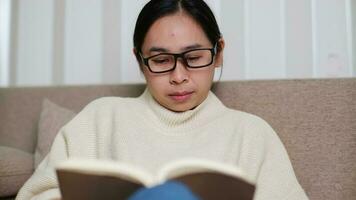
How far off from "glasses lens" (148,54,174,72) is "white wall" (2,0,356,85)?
0.43m

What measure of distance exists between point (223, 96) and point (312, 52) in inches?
14.5

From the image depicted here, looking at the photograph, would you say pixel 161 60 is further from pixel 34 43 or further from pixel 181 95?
pixel 34 43

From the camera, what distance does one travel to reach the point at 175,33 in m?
0.86

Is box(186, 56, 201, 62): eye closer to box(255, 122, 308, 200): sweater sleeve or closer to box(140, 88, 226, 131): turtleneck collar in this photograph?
box(140, 88, 226, 131): turtleneck collar

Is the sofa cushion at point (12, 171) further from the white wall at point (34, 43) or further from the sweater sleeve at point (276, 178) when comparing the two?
the sweater sleeve at point (276, 178)

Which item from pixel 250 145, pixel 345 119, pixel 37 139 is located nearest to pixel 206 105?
pixel 250 145

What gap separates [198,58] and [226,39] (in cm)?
41

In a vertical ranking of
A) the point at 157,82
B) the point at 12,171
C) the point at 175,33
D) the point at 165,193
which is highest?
the point at 175,33

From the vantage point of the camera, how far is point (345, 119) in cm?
96

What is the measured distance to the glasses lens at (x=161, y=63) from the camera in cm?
87

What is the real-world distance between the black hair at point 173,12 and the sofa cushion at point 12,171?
1.46 ft

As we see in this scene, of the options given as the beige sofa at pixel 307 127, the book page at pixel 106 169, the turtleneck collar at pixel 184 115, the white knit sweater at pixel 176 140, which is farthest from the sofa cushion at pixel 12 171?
the book page at pixel 106 169

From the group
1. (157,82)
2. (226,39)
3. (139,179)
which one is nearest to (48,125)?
(157,82)

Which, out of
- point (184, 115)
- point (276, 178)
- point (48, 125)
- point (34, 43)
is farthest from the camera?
point (34, 43)
